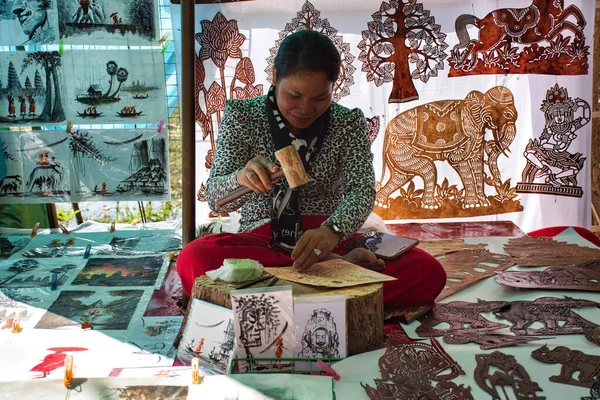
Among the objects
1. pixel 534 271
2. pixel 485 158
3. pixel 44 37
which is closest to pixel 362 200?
pixel 534 271

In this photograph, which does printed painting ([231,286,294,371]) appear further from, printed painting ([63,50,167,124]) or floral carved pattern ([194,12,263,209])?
printed painting ([63,50,167,124])

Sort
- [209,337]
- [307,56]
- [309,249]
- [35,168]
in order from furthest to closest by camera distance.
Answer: [35,168], [307,56], [309,249], [209,337]

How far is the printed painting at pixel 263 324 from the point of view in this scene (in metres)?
1.90

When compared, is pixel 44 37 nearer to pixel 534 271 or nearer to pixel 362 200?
pixel 362 200

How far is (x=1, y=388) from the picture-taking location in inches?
68.9

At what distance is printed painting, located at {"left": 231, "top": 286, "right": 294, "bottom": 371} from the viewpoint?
1901 mm

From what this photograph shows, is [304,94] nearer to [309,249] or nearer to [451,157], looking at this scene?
[309,249]

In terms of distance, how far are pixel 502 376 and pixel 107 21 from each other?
9.94 feet

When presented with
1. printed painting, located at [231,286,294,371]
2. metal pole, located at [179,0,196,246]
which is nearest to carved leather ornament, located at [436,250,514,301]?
printed painting, located at [231,286,294,371]

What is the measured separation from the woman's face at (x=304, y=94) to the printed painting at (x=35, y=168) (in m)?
2.05

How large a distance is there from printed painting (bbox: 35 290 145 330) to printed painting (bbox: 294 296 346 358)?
3.14 feet

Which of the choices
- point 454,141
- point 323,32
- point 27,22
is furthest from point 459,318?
point 27,22

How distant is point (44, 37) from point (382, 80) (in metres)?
2.10

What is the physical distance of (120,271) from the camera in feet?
10.7
